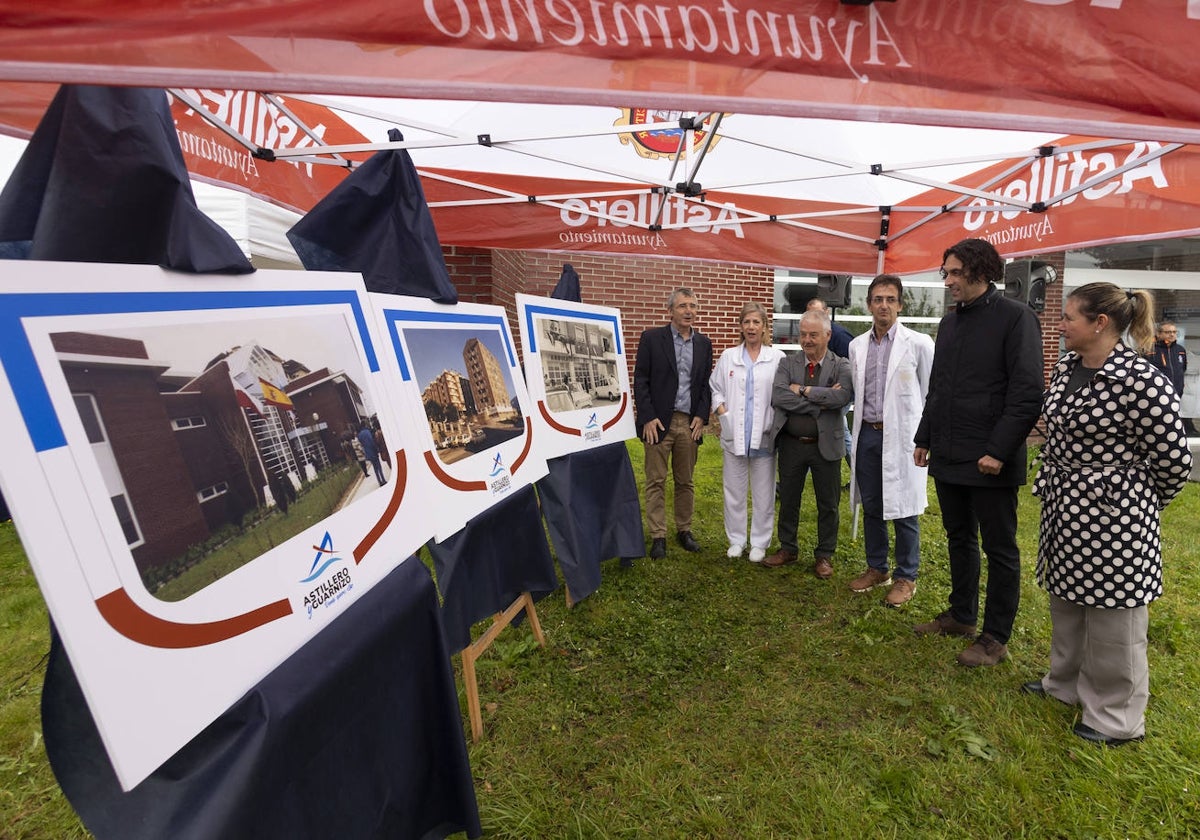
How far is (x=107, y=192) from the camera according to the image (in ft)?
4.23

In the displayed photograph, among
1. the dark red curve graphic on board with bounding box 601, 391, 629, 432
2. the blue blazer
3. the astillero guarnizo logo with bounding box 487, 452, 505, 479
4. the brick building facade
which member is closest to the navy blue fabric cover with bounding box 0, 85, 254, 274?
the astillero guarnizo logo with bounding box 487, 452, 505, 479

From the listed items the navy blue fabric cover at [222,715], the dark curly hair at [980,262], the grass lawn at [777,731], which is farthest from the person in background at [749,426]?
the navy blue fabric cover at [222,715]

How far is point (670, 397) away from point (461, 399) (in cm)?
224

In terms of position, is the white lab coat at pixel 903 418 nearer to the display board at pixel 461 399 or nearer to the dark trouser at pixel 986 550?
the dark trouser at pixel 986 550

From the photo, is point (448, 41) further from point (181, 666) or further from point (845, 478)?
point (845, 478)

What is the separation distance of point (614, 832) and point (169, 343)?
6.72ft

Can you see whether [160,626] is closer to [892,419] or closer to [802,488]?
→ [892,419]

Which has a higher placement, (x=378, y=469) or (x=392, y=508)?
(x=378, y=469)

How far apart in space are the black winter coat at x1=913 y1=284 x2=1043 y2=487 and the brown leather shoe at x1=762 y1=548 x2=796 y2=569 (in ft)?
5.28

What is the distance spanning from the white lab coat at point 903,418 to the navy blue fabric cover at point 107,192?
3.46m

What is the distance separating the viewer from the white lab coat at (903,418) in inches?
143

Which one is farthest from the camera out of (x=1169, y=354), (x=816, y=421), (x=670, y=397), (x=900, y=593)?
(x=1169, y=354)

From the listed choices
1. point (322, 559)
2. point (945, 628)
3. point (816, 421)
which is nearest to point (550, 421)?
point (816, 421)

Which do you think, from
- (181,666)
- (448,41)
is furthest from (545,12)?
(181,666)
